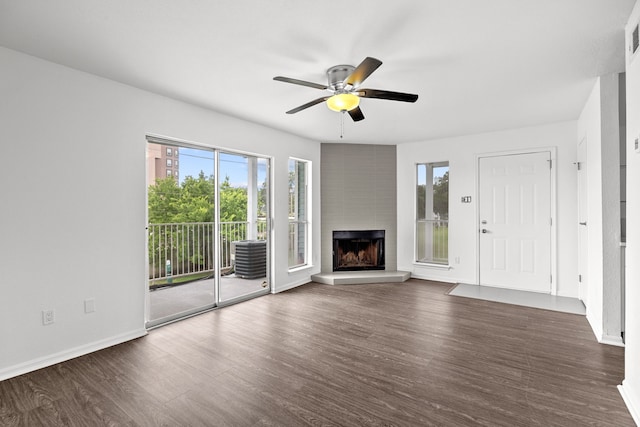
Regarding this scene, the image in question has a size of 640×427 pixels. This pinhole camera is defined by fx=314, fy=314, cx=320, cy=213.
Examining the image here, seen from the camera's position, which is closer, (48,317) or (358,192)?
(48,317)

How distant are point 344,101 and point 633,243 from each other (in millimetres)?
2223

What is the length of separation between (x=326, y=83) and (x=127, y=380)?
3030mm

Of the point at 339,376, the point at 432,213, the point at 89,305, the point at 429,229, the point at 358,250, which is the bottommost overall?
the point at 339,376

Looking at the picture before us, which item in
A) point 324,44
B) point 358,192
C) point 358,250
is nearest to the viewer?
point 324,44

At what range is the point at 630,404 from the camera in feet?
6.48

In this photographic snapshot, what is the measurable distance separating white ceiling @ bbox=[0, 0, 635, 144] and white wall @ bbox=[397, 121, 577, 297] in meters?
1.10

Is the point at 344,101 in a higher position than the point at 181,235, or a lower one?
higher

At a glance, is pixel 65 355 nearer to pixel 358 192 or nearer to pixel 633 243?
pixel 633 243

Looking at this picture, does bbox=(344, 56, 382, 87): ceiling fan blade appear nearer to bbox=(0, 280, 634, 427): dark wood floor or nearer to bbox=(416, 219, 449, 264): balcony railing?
bbox=(0, 280, 634, 427): dark wood floor

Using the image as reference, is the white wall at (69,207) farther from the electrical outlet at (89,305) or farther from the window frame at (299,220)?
the window frame at (299,220)

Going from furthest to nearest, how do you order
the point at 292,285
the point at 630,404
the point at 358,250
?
1. the point at 358,250
2. the point at 292,285
3. the point at 630,404

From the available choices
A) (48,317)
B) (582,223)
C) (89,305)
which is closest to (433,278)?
(582,223)

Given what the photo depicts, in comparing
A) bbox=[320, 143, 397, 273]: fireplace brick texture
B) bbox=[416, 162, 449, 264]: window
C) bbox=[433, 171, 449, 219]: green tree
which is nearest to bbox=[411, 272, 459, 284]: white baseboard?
bbox=[416, 162, 449, 264]: window

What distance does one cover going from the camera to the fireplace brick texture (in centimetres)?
586
